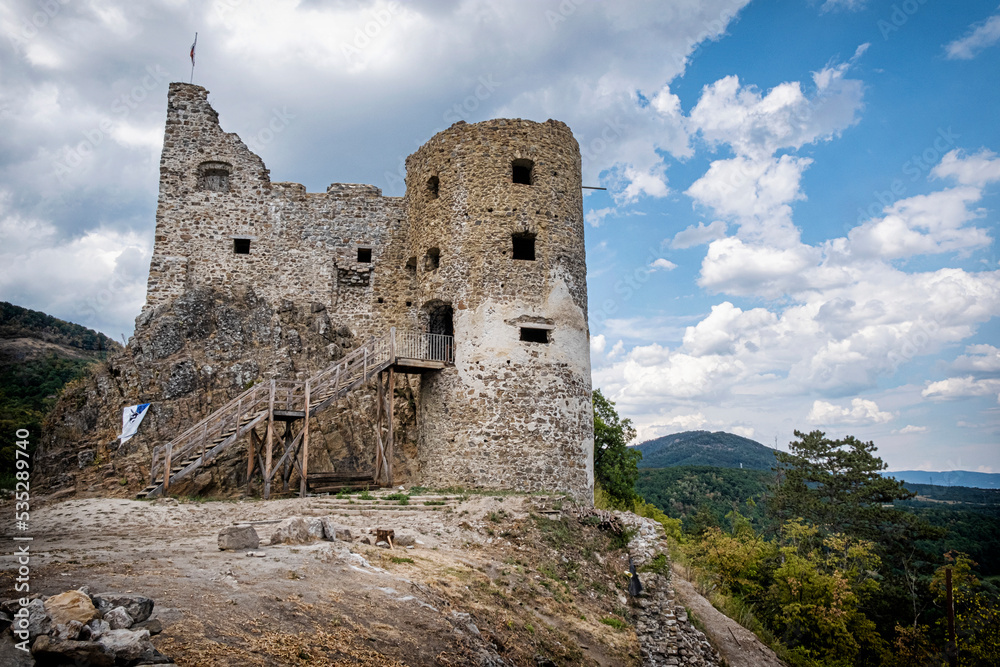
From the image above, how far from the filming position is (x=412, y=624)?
7012 mm

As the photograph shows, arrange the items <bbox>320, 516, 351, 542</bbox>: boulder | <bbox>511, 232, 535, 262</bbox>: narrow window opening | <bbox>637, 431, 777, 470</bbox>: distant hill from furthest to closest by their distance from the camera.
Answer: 1. <bbox>637, 431, 777, 470</bbox>: distant hill
2. <bbox>511, 232, 535, 262</bbox>: narrow window opening
3. <bbox>320, 516, 351, 542</bbox>: boulder

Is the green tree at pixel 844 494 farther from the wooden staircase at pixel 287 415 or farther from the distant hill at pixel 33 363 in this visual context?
the distant hill at pixel 33 363

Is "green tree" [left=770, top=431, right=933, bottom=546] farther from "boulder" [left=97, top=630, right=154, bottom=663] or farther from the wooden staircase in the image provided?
"boulder" [left=97, top=630, right=154, bottom=663]

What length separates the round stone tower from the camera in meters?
17.1

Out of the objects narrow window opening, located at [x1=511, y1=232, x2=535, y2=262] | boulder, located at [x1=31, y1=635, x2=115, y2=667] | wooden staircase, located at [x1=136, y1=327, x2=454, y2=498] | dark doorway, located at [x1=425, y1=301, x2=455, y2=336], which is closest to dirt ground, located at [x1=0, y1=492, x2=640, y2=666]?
boulder, located at [x1=31, y1=635, x2=115, y2=667]

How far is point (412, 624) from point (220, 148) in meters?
19.5

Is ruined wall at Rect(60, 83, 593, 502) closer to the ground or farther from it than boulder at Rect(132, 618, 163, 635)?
farther from it

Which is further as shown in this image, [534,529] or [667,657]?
[534,529]

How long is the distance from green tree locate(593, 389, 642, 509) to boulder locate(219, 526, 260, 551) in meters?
19.1

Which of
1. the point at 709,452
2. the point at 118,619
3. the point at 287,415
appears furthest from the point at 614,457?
the point at 709,452

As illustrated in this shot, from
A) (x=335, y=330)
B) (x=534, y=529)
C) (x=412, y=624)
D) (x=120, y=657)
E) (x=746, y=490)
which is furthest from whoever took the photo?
(x=746, y=490)

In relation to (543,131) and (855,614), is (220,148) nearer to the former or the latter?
(543,131)

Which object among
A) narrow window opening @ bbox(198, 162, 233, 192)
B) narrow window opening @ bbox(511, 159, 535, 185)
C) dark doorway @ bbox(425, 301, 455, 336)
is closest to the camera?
narrow window opening @ bbox(511, 159, 535, 185)

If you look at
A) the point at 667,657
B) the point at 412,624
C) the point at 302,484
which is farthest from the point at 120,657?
the point at 302,484
